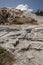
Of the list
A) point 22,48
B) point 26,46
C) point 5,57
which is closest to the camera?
point 5,57

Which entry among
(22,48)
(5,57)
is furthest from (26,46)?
(5,57)

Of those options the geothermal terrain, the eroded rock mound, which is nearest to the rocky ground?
the geothermal terrain

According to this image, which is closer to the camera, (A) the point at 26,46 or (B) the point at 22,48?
(B) the point at 22,48

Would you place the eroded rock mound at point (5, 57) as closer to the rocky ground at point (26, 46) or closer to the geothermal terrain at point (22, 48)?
the geothermal terrain at point (22, 48)

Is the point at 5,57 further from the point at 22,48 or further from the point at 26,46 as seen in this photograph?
the point at 26,46

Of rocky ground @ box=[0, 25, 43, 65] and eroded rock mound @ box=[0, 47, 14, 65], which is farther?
rocky ground @ box=[0, 25, 43, 65]

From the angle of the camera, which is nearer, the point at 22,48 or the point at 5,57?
the point at 5,57

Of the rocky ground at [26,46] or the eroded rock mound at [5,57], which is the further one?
the rocky ground at [26,46]

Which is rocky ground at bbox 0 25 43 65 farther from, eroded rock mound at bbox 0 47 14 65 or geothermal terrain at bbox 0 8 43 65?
eroded rock mound at bbox 0 47 14 65

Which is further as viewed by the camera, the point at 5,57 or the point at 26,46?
the point at 26,46

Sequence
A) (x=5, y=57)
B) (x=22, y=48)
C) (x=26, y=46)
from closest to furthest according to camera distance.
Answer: (x=5, y=57), (x=22, y=48), (x=26, y=46)

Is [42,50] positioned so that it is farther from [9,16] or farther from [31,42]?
[9,16]

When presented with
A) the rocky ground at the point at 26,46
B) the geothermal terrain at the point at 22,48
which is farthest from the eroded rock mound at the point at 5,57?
the rocky ground at the point at 26,46

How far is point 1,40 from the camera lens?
6.47m
